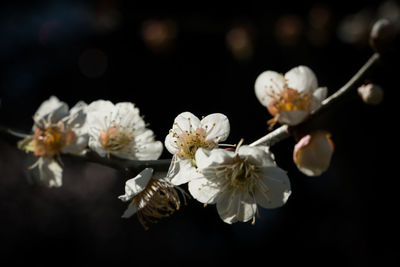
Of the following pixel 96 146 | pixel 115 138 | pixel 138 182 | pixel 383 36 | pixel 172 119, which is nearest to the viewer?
pixel 383 36

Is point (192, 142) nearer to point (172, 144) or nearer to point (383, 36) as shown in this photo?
point (172, 144)

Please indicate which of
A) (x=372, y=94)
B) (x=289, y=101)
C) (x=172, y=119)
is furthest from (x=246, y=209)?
(x=172, y=119)

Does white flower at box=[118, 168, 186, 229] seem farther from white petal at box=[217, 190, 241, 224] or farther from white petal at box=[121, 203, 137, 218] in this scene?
white petal at box=[217, 190, 241, 224]

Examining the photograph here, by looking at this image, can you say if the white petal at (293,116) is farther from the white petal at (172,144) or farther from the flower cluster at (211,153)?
the white petal at (172,144)

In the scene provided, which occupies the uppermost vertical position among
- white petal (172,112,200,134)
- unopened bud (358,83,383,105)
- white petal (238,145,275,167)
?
white petal (172,112,200,134)

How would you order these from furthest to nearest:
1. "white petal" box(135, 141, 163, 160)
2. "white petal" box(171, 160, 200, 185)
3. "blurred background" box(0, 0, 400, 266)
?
"blurred background" box(0, 0, 400, 266) < "white petal" box(135, 141, 163, 160) < "white petal" box(171, 160, 200, 185)

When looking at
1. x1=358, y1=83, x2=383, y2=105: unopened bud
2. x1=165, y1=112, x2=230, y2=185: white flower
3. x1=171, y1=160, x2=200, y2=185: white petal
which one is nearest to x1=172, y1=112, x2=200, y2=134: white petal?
x1=165, y1=112, x2=230, y2=185: white flower

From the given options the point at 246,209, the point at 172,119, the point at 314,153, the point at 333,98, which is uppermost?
the point at 172,119
